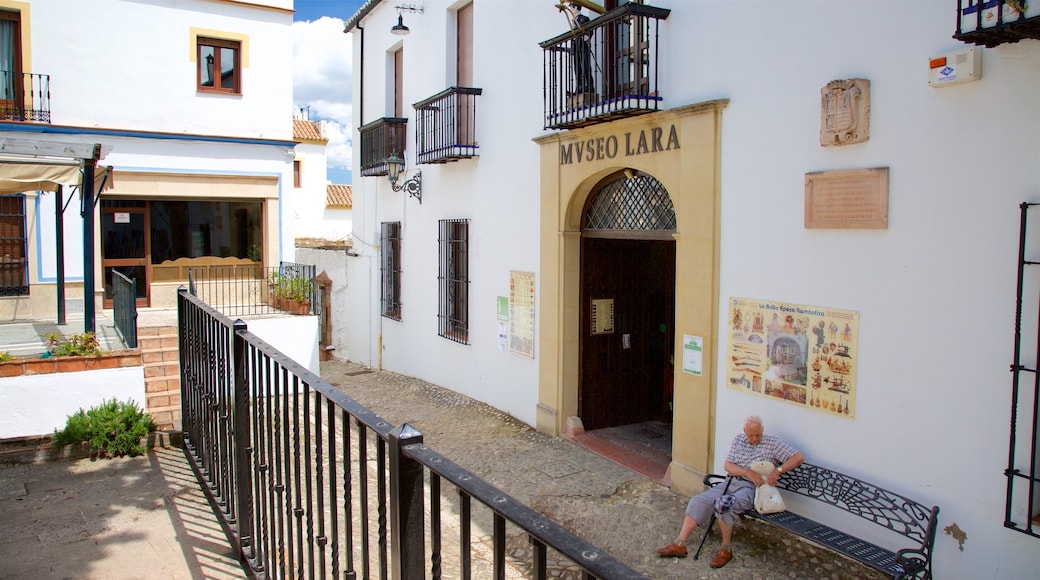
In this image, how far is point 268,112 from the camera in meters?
14.5

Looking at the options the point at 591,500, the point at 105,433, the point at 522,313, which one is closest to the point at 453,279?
the point at 522,313

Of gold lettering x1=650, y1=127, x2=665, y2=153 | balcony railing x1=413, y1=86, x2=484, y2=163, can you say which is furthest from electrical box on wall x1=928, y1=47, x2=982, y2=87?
balcony railing x1=413, y1=86, x2=484, y2=163

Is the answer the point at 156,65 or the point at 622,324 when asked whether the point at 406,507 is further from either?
the point at 156,65

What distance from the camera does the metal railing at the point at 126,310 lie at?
8158 millimetres

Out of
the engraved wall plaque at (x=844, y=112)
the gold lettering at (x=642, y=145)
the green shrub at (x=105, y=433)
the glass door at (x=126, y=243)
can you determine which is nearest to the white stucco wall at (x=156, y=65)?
the glass door at (x=126, y=243)

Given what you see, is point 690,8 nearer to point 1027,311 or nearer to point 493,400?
point 1027,311

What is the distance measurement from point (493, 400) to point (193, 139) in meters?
7.93

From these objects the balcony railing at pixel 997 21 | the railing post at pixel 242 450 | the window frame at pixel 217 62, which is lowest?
the railing post at pixel 242 450

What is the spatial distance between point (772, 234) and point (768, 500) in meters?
2.04

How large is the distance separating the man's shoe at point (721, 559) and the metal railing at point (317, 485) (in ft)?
3.50

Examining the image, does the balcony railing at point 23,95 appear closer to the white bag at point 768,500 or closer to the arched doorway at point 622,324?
the arched doorway at point 622,324

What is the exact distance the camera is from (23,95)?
12.4m

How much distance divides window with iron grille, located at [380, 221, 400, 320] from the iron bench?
9.02 meters

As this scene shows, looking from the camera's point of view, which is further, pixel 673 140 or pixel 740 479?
pixel 673 140
